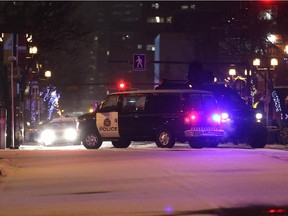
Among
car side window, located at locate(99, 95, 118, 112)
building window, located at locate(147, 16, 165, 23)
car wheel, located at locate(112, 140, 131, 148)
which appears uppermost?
building window, located at locate(147, 16, 165, 23)

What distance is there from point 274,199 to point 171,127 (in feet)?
36.5

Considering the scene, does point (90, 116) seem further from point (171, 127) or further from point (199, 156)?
point (199, 156)

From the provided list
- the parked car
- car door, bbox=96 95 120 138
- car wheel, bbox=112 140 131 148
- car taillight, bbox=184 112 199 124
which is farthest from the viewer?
the parked car

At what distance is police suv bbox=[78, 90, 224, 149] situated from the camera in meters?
21.1

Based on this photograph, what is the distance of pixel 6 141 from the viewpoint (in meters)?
25.8

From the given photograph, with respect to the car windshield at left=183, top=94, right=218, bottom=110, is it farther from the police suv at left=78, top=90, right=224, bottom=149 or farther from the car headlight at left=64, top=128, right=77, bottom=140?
the car headlight at left=64, top=128, right=77, bottom=140

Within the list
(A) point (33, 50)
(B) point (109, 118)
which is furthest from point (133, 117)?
(A) point (33, 50)

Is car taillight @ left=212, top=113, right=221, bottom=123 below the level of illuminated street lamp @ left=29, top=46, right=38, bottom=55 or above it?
below

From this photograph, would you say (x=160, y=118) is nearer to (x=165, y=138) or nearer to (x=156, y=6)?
(x=165, y=138)

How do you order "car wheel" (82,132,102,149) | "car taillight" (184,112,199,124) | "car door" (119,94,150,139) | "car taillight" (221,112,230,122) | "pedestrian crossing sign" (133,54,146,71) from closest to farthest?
"car taillight" (184,112,199,124) < "car door" (119,94,150,139) < "car wheel" (82,132,102,149) < "car taillight" (221,112,230,122) < "pedestrian crossing sign" (133,54,146,71)

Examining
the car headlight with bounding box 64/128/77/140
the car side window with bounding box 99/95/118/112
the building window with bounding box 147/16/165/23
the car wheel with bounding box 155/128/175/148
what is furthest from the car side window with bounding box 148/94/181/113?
the building window with bounding box 147/16/165/23

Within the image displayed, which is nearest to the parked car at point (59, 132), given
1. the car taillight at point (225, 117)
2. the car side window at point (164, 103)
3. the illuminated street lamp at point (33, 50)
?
the illuminated street lamp at point (33, 50)

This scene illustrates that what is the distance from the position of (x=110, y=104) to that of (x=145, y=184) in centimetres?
1013

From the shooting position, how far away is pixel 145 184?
39.6 feet
